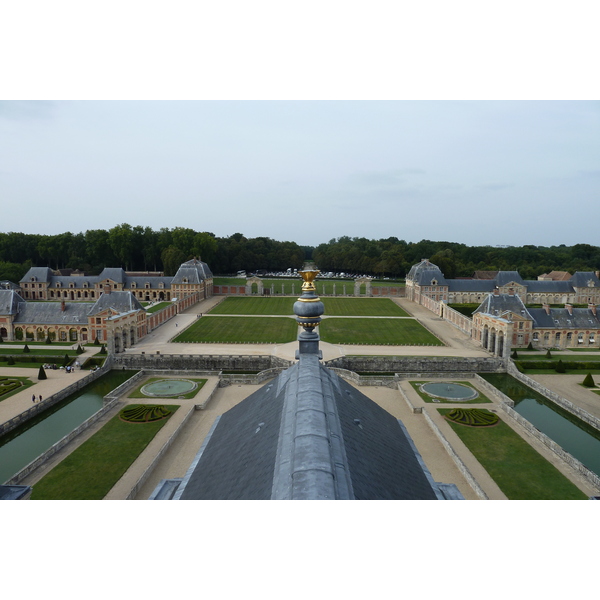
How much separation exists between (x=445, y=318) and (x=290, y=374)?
55009 millimetres

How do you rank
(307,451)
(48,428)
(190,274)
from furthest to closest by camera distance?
(190,274) < (48,428) < (307,451)

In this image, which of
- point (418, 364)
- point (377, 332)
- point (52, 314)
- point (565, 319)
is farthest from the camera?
point (377, 332)

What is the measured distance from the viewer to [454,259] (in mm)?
116438

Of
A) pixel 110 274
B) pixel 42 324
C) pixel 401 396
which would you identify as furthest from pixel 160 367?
pixel 110 274

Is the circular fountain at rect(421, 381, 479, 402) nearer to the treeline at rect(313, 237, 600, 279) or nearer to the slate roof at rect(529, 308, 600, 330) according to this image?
the slate roof at rect(529, 308, 600, 330)

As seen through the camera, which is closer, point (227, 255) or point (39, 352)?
point (39, 352)

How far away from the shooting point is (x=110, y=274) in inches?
3280

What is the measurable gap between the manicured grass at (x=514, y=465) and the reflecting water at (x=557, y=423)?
277cm

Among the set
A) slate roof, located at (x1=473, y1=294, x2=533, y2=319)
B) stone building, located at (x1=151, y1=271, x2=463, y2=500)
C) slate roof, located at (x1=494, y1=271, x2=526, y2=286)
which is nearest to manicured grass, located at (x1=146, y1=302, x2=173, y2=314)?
slate roof, located at (x1=473, y1=294, x2=533, y2=319)

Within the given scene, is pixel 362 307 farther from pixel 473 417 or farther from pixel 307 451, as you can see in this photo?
pixel 307 451

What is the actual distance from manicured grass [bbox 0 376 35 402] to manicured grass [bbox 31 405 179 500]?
32.7ft

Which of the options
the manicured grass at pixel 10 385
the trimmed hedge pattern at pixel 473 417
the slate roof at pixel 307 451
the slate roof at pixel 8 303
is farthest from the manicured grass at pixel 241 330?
the slate roof at pixel 307 451

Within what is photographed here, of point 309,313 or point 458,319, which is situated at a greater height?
point 309,313

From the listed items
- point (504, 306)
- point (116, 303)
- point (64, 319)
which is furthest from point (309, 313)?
point (64, 319)
